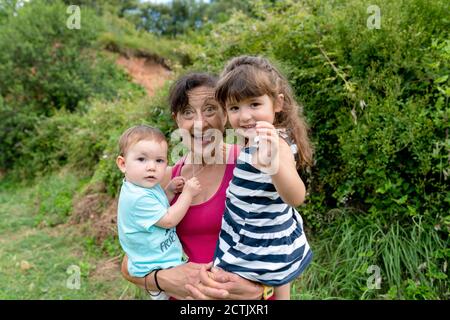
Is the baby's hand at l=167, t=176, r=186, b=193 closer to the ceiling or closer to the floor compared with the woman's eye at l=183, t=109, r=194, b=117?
closer to the floor

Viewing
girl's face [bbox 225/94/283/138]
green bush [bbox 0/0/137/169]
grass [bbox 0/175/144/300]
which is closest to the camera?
girl's face [bbox 225/94/283/138]

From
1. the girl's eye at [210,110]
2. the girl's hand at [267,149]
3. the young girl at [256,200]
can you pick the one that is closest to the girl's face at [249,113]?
the young girl at [256,200]

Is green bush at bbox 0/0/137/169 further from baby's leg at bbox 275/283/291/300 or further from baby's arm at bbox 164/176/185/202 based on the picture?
baby's leg at bbox 275/283/291/300

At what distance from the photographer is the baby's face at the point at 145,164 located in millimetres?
1802

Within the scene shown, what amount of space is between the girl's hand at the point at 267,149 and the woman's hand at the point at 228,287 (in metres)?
0.48

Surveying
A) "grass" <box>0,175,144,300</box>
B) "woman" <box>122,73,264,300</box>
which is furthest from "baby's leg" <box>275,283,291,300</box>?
"grass" <box>0,175,144,300</box>

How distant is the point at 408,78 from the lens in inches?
127

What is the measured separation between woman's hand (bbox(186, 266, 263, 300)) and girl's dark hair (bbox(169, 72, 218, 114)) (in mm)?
731

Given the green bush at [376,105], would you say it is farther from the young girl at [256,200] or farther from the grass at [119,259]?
the young girl at [256,200]

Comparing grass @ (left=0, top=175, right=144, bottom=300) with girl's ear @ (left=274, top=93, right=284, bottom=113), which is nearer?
girl's ear @ (left=274, top=93, right=284, bottom=113)

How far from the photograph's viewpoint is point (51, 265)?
5.12 meters

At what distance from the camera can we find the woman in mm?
1773

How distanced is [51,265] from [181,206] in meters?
4.01
